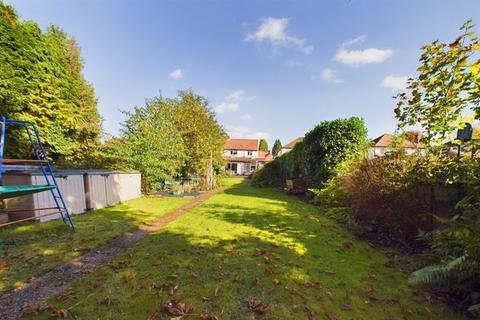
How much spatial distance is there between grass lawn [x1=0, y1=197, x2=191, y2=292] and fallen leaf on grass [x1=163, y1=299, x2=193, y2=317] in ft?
8.35

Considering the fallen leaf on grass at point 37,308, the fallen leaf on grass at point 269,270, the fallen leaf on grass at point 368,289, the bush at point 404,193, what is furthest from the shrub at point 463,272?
the fallen leaf on grass at point 37,308

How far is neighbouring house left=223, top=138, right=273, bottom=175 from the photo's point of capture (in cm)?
4503

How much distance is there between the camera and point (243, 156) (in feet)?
153

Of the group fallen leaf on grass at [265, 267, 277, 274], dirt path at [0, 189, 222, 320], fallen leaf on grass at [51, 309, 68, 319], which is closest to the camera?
fallen leaf on grass at [51, 309, 68, 319]

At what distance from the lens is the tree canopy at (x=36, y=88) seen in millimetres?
10305

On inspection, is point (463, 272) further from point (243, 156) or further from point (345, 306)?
point (243, 156)

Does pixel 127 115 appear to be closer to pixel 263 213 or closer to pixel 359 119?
pixel 263 213

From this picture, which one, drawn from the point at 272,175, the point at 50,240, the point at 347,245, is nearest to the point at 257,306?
the point at 347,245

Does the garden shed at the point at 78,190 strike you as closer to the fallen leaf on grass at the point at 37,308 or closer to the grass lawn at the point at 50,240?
the grass lawn at the point at 50,240

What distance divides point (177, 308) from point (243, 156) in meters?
44.3

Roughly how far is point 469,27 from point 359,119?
8.77 meters

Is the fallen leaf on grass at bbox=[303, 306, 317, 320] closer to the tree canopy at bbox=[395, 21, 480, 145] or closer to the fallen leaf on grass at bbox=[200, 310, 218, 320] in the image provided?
the fallen leaf on grass at bbox=[200, 310, 218, 320]

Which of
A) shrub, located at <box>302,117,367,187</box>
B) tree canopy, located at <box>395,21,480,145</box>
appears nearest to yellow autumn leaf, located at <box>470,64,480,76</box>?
tree canopy, located at <box>395,21,480,145</box>

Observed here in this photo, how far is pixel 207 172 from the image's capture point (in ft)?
61.7
